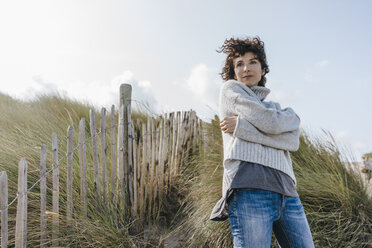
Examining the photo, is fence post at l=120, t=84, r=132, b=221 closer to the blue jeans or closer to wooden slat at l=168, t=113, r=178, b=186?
wooden slat at l=168, t=113, r=178, b=186

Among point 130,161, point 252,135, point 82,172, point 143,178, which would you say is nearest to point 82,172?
point 82,172

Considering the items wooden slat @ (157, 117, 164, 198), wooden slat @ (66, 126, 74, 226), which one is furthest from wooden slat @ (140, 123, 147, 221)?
wooden slat @ (66, 126, 74, 226)

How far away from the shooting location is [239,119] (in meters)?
1.76

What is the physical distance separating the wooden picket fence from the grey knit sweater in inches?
50.0

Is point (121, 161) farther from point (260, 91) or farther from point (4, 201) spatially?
point (260, 91)

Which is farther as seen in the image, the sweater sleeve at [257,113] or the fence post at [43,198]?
the fence post at [43,198]

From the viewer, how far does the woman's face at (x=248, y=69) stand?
2002 mm

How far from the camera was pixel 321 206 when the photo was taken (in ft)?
10.9

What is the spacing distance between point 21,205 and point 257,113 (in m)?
1.62

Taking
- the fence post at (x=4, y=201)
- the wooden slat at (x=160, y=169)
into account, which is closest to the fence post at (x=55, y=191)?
the fence post at (x=4, y=201)

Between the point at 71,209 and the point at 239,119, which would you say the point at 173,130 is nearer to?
Answer: the point at 71,209

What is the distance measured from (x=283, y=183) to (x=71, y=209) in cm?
168

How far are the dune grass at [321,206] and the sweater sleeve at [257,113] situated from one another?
5.22 ft

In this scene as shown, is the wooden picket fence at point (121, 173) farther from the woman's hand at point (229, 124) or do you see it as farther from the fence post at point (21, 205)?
the woman's hand at point (229, 124)
